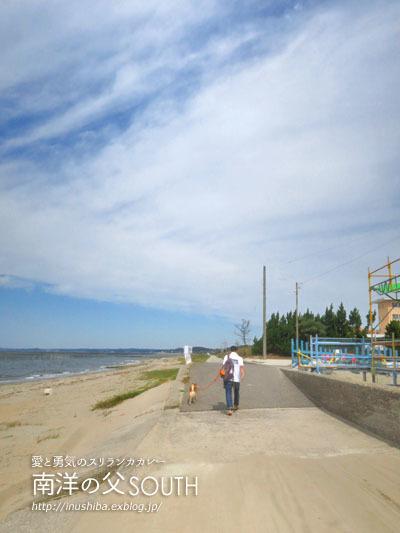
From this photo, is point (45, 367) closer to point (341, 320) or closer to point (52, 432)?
point (341, 320)

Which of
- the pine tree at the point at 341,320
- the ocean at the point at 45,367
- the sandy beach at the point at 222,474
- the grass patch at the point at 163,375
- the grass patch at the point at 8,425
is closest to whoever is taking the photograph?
the sandy beach at the point at 222,474

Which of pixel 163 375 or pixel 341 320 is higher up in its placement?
pixel 341 320

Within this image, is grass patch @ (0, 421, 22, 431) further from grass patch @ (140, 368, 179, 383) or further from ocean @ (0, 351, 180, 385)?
ocean @ (0, 351, 180, 385)

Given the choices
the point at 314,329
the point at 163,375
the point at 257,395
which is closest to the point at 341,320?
the point at 314,329

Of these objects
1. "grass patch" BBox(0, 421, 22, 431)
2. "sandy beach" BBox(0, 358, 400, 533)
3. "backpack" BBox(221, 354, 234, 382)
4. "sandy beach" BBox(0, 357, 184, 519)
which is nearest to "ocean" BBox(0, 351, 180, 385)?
"sandy beach" BBox(0, 357, 184, 519)

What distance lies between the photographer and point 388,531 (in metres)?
3.55

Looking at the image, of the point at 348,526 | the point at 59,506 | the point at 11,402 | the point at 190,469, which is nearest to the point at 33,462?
the point at 59,506

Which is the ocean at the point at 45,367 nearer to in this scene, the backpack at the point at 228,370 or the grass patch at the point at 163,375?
the grass patch at the point at 163,375

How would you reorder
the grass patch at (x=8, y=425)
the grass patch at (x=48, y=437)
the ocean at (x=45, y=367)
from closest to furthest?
the grass patch at (x=48, y=437), the grass patch at (x=8, y=425), the ocean at (x=45, y=367)

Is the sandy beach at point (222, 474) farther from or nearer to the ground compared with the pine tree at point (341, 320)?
nearer to the ground

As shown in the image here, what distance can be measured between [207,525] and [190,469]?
1.49m

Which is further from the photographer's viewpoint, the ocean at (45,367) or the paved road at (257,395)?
the ocean at (45,367)

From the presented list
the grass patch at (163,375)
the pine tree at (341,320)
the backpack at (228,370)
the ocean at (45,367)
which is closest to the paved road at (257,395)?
the backpack at (228,370)

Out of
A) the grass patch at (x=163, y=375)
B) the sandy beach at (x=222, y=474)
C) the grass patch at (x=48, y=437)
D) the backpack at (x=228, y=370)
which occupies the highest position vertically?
the backpack at (x=228, y=370)
